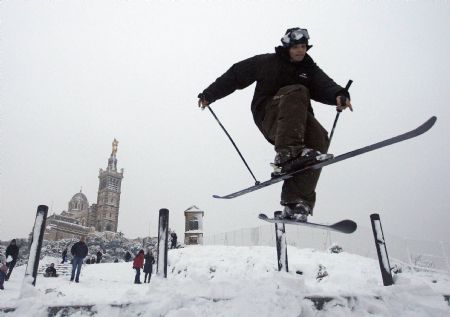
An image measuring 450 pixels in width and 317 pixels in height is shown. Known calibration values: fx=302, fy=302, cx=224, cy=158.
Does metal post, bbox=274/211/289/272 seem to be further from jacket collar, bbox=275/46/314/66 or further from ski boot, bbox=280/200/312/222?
jacket collar, bbox=275/46/314/66

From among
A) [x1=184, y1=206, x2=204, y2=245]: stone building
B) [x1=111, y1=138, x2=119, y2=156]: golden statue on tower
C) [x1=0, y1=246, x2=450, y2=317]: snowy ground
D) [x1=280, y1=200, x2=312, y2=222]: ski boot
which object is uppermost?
[x1=111, y1=138, x2=119, y2=156]: golden statue on tower

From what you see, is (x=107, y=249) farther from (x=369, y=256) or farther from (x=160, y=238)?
(x=160, y=238)

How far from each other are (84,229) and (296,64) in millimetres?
79127

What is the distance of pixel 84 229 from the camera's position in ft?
237

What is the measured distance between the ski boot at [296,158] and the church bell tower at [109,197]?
3617 inches

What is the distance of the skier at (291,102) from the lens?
9.52ft

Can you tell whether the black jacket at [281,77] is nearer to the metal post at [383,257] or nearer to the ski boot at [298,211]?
the ski boot at [298,211]

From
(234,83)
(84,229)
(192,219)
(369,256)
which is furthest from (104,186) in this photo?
(234,83)

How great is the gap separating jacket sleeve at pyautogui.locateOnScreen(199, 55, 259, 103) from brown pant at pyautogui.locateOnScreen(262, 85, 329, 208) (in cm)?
62

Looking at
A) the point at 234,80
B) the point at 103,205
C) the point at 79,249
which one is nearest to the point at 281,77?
the point at 234,80

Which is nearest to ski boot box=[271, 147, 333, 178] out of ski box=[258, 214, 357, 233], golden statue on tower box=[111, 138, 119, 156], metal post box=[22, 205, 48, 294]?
ski box=[258, 214, 357, 233]

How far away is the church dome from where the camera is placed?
93.3 metres

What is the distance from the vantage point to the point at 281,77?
335 cm

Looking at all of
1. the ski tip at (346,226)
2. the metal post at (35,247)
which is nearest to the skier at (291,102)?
the ski tip at (346,226)
